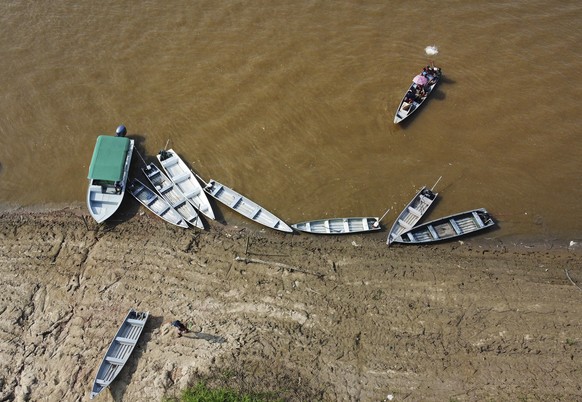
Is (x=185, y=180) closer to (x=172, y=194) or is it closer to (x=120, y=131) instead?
(x=172, y=194)

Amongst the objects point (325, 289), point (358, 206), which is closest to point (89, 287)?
point (325, 289)

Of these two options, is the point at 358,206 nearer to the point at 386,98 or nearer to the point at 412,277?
the point at 412,277

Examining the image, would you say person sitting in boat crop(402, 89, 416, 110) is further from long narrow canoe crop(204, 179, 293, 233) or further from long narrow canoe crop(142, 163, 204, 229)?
long narrow canoe crop(142, 163, 204, 229)

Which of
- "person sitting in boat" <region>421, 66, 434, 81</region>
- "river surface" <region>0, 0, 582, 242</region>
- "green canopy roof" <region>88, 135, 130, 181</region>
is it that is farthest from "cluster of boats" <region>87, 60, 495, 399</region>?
"person sitting in boat" <region>421, 66, 434, 81</region>

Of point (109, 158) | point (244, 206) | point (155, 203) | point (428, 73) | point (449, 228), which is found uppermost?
point (428, 73)

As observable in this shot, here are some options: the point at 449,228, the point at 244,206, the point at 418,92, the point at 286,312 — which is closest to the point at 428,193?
the point at 449,228

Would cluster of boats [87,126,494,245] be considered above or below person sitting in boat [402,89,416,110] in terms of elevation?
below
